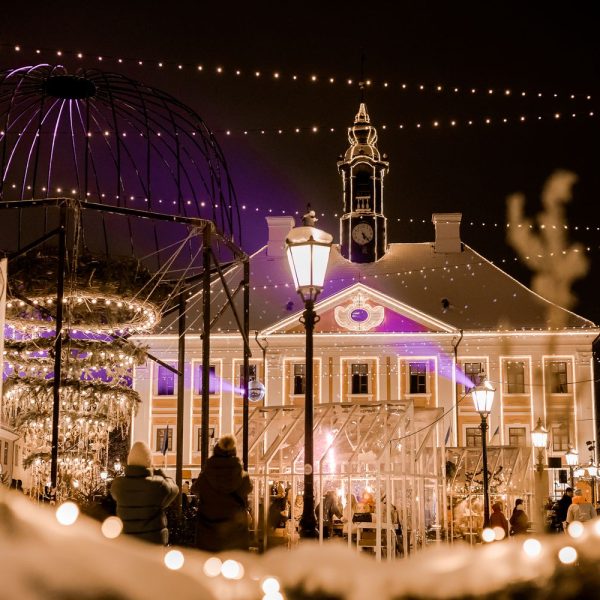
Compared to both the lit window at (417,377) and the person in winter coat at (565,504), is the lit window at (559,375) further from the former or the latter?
the person in winter coat at (565,504)

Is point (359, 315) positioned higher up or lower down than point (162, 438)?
higher up

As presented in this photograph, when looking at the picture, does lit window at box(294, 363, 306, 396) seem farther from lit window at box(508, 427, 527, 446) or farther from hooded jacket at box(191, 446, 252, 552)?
hooded jacket at box(191, 446, 252, 552)

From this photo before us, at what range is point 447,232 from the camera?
5219 centimetres

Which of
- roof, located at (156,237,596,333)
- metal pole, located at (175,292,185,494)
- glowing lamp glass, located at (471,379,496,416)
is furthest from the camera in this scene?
roof, located at (156,237,596,333)

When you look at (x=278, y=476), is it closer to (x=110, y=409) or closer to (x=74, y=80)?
(x=110, y=409)

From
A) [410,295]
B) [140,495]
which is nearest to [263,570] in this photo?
[140,495]

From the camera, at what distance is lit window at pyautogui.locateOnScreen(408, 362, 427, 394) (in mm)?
46906

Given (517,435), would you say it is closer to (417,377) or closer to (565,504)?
(417,377)

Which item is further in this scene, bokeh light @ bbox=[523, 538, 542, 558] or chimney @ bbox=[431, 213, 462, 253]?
chimney @ bbox=[431, 213, 462, 253]

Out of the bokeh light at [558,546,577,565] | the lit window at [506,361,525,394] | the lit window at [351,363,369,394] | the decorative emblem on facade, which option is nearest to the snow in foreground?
the bokeh light at [558,546,577,565]

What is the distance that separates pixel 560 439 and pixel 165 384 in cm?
1919

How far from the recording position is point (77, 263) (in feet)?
41.5

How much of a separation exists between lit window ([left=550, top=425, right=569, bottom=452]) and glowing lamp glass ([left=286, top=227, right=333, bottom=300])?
126 ft

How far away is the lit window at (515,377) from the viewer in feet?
155
